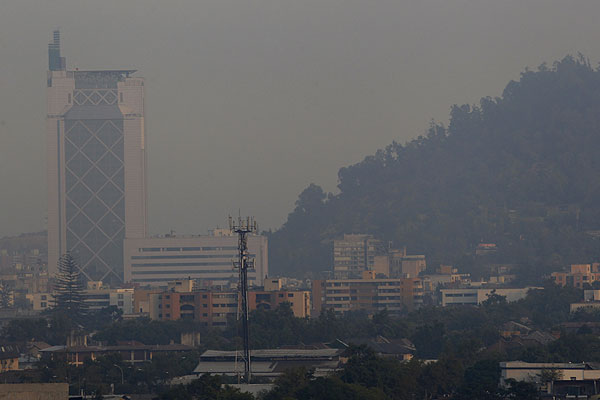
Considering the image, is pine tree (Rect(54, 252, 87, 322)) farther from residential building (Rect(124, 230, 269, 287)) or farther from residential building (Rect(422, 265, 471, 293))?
residential building (Rect(124, 230, 269, 287))

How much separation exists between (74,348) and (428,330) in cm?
1891

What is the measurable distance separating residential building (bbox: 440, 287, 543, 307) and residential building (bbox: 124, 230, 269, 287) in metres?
42.7

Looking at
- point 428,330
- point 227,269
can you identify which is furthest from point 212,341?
point 227,269

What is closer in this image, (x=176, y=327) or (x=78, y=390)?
(x=78, y=390)

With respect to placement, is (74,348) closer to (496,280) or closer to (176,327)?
(176,327)

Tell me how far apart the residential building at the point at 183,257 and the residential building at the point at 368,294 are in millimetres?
38428

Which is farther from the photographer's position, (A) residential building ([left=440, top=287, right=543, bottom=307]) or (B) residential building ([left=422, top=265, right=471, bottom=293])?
(B) residential building ([left=422, top=265, right=471, bottom=293])

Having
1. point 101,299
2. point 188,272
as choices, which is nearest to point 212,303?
point 101,299

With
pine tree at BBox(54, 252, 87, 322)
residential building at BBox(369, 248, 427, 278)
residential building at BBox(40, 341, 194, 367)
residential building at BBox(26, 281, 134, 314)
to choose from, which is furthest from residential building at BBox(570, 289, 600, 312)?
residential building at BBox(369, 248, 427, 278)

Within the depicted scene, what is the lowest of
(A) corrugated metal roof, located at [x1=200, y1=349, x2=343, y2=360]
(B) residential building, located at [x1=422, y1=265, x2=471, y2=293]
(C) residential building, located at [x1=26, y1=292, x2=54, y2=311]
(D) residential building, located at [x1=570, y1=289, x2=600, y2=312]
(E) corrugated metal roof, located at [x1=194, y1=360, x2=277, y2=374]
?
(E) corrugated metal roof, located at [x1=194, y1=360, x2=277, y2=374]

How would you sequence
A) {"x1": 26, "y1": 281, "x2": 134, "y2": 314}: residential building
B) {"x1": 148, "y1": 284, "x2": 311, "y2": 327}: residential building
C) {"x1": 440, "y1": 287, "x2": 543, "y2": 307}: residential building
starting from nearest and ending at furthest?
{"x1": 148, "y1": 284, "x2": 311, "y2": 327}: residential building, {"x1": 440, "y1": 287, "x2": 543, "y2": 307}: residential building, {"x1": 26, "y1": 281, "x2": 134, "y2": 314}: residential building

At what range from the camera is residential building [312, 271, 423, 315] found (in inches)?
6043

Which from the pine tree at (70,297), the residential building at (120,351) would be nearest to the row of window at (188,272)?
the pine tree at (70,297)

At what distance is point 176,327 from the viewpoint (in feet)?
371
